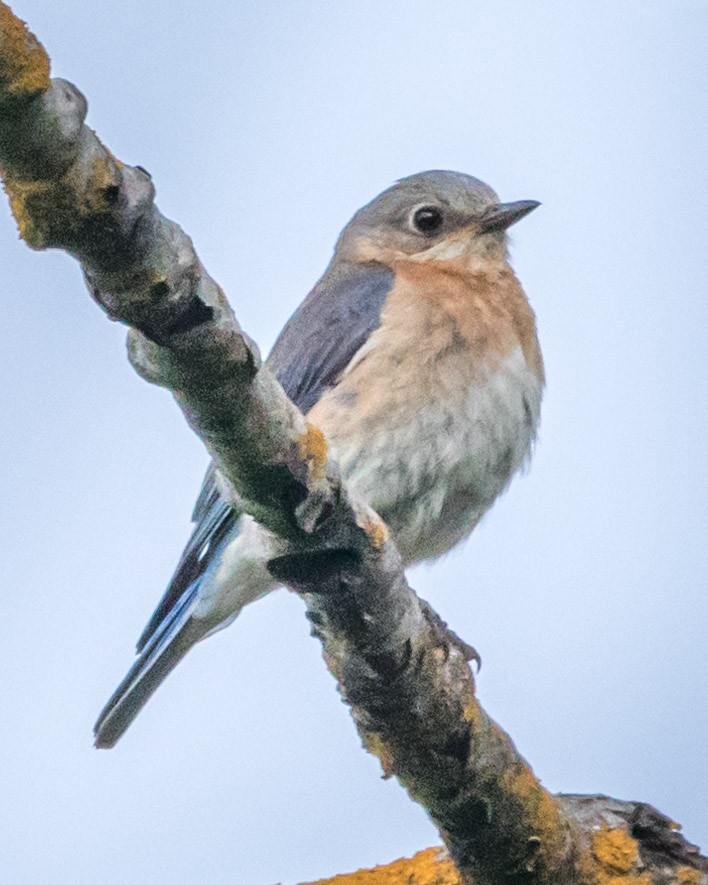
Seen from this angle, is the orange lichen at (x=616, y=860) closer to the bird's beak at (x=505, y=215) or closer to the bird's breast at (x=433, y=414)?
the bird's breast at (x=433, y=414)

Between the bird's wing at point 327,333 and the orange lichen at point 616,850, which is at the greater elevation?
the bird's wing at point 327,333

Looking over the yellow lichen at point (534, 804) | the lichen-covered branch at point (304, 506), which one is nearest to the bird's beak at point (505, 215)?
the lichen-covered branch at point (304, 506)

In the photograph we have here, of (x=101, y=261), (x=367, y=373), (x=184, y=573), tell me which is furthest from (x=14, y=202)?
(x=184, y=573)

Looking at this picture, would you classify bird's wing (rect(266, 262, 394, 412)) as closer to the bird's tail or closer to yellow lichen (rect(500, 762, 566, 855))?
the bird's tail

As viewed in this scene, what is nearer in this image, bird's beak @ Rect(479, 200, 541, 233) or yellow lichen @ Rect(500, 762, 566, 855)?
yellow lichen @ Rect(500, 762, 566, 855)

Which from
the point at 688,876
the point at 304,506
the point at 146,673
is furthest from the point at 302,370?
the point at 688,876

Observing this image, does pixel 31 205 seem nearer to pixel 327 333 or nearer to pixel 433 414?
pixel 433 414

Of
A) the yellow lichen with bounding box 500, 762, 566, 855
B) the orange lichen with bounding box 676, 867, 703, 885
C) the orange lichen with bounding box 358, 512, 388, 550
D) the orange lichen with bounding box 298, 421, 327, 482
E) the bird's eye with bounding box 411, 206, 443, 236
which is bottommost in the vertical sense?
→ the orange lichen with bounding box 676, 867, 703, 885

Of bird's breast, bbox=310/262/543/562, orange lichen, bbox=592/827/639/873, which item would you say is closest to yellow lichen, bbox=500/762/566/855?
orange lichen, bbox=592/827/639/873
